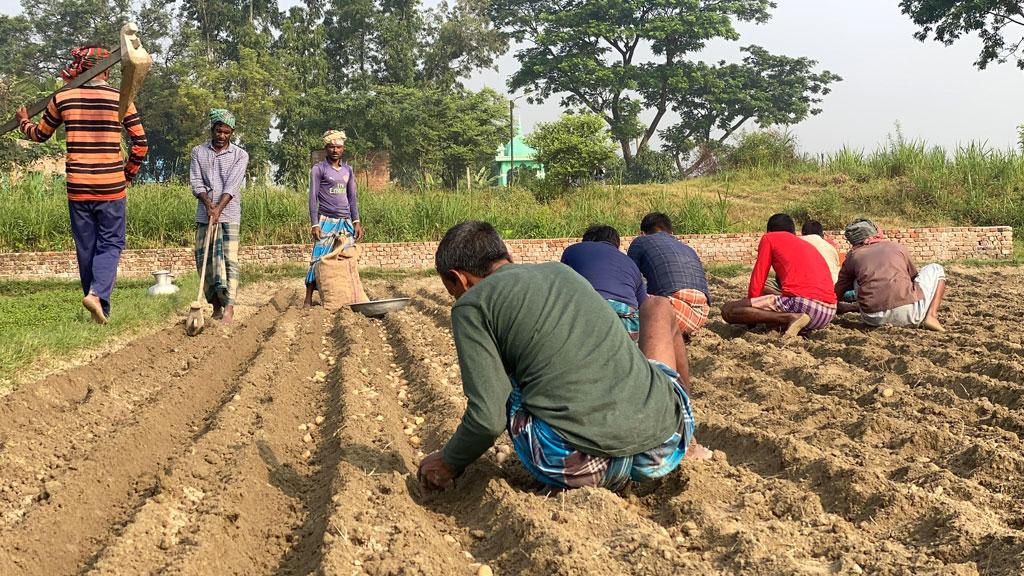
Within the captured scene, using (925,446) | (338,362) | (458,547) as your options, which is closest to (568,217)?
(338,362)

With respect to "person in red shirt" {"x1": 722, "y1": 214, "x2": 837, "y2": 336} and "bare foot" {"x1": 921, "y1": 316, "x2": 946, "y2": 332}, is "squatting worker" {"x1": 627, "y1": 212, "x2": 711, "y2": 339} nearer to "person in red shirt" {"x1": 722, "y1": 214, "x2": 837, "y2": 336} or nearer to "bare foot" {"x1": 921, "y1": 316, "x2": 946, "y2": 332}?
"person in red shirt" {"x1": 722, "y1": 214, "x2": 837, "y2": 336}

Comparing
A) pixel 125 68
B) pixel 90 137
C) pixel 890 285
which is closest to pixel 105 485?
pixel 125 68

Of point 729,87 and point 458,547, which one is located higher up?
point 729,87

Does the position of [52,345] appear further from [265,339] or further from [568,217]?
[568,217]

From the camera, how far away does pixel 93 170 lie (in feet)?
21.6

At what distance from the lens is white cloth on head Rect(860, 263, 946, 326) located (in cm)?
699

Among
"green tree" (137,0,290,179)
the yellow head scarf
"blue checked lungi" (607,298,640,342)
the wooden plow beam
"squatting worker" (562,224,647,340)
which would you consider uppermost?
"green tree" (137,0,290,179)

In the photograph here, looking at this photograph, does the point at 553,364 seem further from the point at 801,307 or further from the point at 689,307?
the point at 801,307

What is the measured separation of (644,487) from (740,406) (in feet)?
5.45

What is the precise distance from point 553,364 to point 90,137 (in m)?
4.95

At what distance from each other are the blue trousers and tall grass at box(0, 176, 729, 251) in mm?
7982

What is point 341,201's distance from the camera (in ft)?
28.7

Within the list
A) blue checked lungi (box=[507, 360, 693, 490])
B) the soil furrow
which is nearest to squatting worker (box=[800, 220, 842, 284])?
blue checked lungi (box=[507, 360, 693, 490])

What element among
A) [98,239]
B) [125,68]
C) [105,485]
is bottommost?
[105,485]
